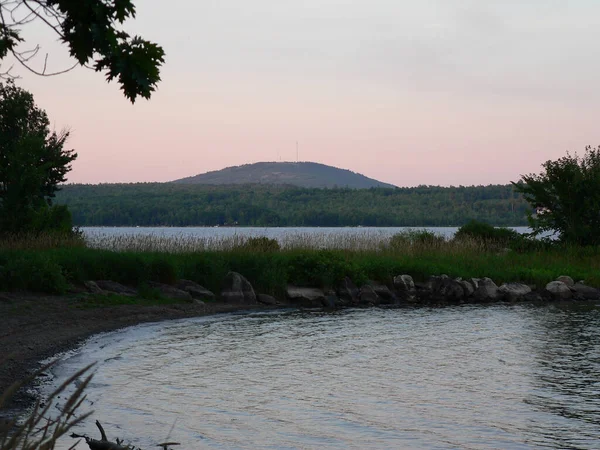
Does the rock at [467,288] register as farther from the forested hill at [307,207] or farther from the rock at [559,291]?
the forested hill at [307,207]

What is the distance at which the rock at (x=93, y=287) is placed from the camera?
78.9 feet

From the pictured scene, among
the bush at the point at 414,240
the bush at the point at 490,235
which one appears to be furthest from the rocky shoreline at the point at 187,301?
the bush at the point at 490,235

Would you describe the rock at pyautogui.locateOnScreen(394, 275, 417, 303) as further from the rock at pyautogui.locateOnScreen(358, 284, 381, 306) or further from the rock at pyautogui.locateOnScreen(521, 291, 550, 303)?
the rock at pyautogui.locateOnScreen(521, 291, 550, 303)

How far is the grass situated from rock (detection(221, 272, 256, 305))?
1.54 feet

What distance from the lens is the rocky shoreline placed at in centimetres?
1611

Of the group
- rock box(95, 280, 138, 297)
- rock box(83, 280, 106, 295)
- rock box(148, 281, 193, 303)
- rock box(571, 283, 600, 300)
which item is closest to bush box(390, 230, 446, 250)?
rock box(571, 283, 600, 300)

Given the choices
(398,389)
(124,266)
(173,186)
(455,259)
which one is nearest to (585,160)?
(455,259)

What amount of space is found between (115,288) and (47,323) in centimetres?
599

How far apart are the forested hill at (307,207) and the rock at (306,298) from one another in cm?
9258

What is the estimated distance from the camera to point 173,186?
19112 cm

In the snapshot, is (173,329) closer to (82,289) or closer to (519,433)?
(82,289)

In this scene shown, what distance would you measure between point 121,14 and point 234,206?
451 ft

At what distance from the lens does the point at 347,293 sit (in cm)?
2888

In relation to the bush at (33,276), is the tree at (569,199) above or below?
above
